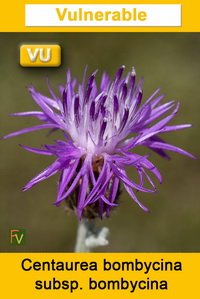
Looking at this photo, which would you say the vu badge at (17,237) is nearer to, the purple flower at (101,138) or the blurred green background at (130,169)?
the purple flower at (101,138)

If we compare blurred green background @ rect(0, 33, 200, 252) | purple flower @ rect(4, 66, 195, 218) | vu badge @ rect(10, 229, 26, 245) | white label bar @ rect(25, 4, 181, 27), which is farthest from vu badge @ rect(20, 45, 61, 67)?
blurred green background @ rect(0, 33, 200, 252)

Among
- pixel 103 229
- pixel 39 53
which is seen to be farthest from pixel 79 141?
pixel 39 53

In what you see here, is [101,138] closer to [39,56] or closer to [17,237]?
[39,56]

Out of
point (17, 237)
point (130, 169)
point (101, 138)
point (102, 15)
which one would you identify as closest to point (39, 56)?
point (102, 15)

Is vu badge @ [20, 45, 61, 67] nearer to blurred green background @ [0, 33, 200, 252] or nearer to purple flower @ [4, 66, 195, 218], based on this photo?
purple flower @ [4, 66, 195, 218]

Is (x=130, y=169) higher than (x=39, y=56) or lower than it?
lower

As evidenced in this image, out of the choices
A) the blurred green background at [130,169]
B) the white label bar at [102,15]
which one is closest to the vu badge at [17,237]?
the white label bar at [102,15]
